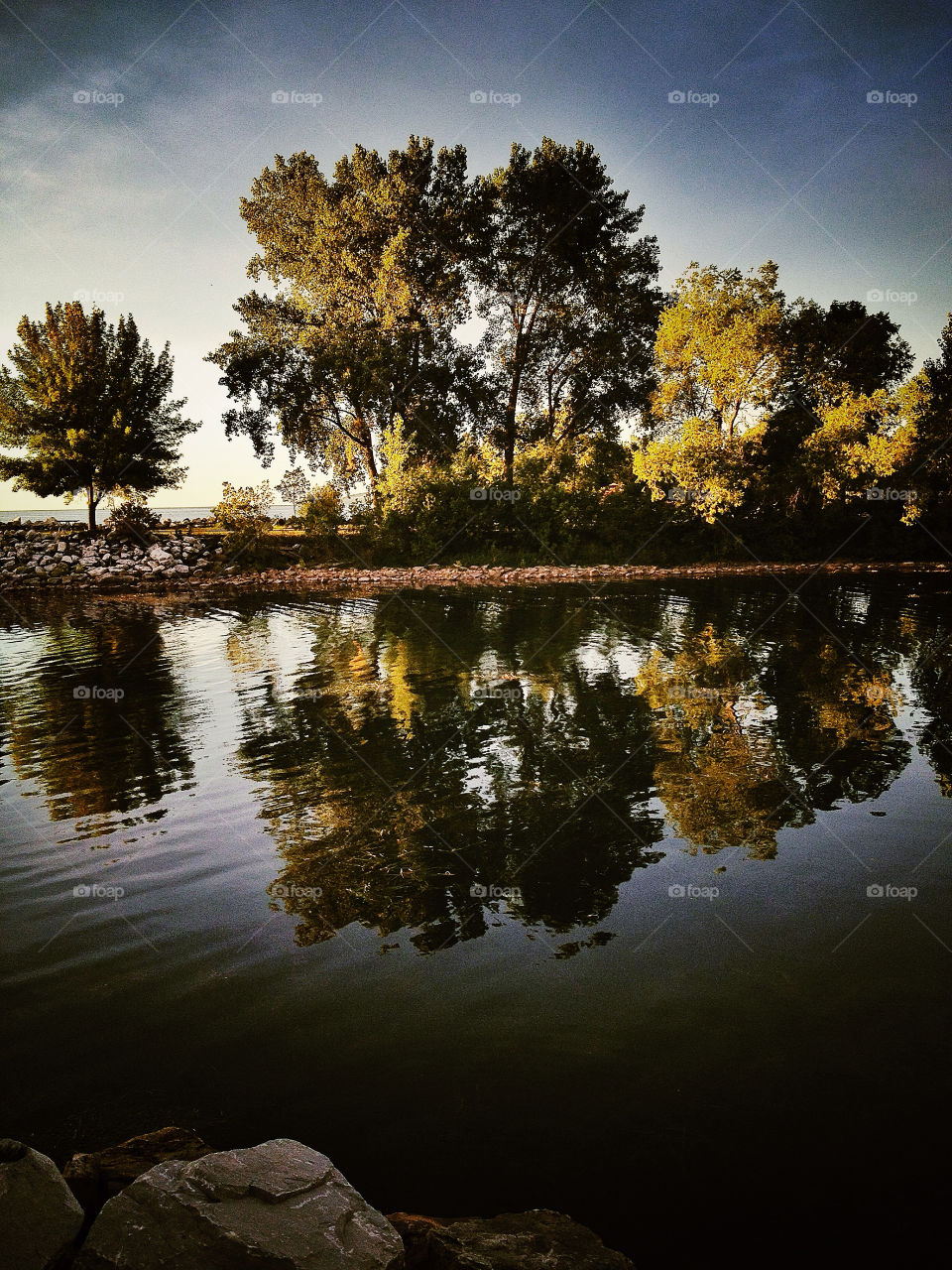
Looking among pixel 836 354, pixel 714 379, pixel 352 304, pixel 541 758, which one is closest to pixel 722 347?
pixel 714 379

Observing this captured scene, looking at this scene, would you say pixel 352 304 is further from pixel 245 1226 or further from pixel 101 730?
pixel 245 1226

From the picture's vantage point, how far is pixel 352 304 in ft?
144

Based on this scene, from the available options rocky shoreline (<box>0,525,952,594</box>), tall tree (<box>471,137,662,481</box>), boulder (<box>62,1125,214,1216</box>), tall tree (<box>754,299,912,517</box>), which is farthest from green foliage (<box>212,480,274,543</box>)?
boulder (<box>62,1125,214,1216</box>)

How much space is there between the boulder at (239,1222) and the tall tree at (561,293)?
45468 millimetres

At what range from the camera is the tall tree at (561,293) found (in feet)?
150

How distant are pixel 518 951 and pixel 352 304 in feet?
146

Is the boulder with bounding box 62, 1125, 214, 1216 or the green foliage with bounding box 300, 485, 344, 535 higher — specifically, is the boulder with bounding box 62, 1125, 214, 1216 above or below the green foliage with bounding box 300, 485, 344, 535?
below

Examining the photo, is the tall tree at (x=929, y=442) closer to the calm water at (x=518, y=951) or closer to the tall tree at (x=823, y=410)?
the tall tree at (x=823, y=410)

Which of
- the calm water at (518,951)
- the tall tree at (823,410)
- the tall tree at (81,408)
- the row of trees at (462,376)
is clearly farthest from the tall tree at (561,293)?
the calm water at (518,951)

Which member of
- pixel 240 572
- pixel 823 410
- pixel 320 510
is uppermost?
pixel 823 410

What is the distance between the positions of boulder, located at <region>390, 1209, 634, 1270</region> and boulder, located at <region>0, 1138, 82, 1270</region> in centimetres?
148

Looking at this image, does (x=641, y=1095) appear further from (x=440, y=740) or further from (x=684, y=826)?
(x=440, y=740)

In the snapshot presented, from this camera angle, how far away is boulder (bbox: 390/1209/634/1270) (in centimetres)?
321

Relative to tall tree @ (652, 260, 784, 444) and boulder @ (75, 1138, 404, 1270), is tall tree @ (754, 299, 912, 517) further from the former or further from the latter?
boulder @ (75, 1138, 404, 1270)
